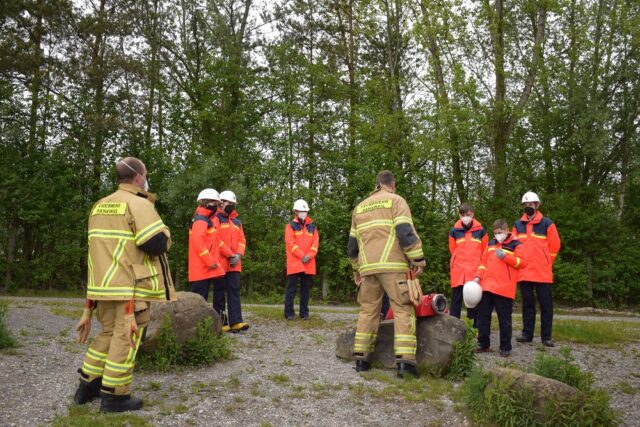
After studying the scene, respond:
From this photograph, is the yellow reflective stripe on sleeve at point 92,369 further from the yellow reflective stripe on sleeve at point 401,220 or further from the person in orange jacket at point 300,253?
the person in orange jacket at point 300,253

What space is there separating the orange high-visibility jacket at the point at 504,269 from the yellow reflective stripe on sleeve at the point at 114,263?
17.1ft

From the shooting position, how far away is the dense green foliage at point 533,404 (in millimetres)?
4461

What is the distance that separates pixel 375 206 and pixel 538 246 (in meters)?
3.42

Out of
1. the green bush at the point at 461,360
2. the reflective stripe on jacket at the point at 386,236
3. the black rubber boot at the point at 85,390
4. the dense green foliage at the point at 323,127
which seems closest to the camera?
the black rubber boot at the point at 85,390

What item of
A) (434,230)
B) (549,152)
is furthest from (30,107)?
(549,152)

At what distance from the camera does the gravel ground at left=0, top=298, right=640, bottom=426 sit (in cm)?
502

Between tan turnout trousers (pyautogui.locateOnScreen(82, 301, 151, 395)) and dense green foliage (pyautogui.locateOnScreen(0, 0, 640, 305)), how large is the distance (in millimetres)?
12970

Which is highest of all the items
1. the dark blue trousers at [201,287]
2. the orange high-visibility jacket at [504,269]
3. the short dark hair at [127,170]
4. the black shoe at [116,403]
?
the short dark hair at [127,170]

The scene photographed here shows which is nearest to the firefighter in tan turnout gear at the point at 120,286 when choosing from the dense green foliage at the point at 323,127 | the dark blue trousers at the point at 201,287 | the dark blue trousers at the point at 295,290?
the dark blue trousers at the point at 201,287

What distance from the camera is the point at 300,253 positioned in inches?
411

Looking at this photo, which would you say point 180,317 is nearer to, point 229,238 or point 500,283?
point 229,238

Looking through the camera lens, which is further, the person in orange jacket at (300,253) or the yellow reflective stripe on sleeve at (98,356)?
the person in orange jacket at (300,253)

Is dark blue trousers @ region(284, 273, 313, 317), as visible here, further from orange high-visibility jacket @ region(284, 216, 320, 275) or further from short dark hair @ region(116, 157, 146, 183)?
short dark hair @ region(116, 157, 146, 183)

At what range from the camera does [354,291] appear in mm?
18766
